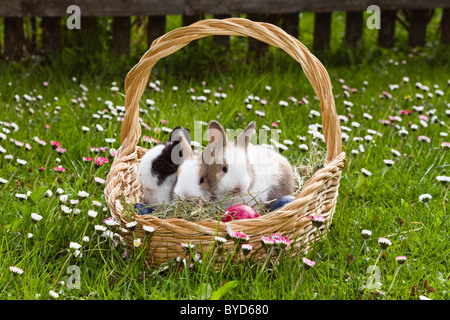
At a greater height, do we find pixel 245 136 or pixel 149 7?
pixel 149 7

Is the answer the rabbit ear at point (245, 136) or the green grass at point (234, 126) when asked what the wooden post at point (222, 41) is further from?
the rabbit ear at point (245, 136)

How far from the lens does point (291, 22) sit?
612cm

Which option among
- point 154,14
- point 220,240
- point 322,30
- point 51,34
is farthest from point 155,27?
point 220,240

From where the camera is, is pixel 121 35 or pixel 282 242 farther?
pixel 121 35

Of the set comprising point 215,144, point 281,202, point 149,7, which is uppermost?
point 149,7

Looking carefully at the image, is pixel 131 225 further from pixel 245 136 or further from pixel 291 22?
pixel 291 22

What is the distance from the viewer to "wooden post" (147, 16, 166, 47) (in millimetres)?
5852

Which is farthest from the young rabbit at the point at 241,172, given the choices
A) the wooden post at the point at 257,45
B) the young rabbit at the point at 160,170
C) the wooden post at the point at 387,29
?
the wooden post at the point at 387,29

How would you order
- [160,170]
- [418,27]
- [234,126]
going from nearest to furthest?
1. [160,170]
2. [234,126]
3. [418,27]

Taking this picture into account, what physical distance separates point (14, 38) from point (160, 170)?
3.56 meters

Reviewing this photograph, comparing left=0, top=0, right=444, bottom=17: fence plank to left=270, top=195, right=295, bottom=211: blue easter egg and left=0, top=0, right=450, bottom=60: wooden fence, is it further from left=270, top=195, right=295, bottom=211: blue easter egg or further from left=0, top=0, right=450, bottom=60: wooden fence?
left=270, top=195, right=295, bottom=211: blue easter egg

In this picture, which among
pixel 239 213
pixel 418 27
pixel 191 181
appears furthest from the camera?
pixel 418 27
